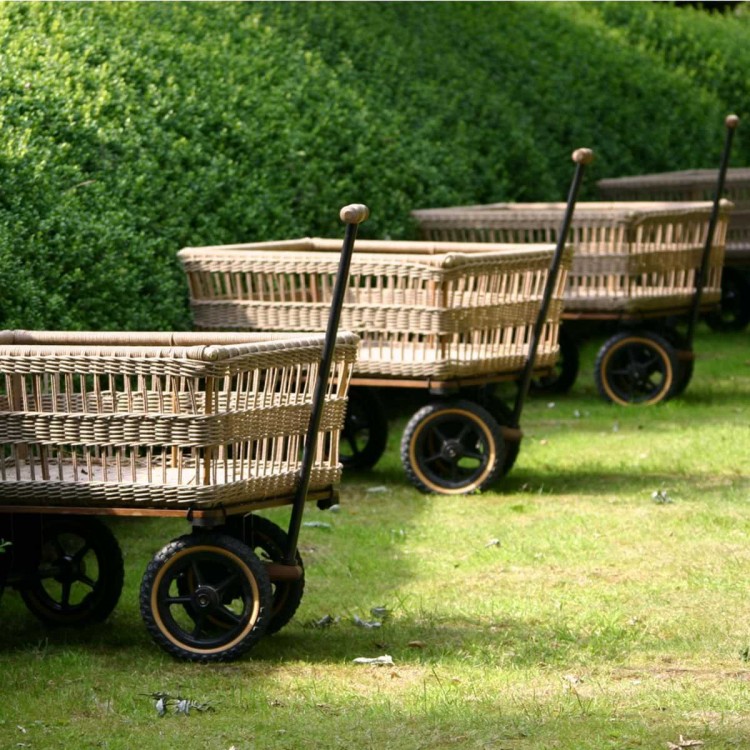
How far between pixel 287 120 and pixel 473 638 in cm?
577

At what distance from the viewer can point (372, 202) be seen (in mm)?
10820

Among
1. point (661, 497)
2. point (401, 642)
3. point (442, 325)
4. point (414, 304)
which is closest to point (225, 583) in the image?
point (401, 642)

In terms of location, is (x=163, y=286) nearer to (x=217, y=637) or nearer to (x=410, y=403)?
(x=410, y=403)

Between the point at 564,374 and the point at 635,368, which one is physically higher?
the point at 635,368

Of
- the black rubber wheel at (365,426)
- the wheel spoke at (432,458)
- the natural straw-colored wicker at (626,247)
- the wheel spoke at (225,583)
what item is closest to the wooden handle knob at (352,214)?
the wheel spoke at (225,583)

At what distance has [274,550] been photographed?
18.2 ft

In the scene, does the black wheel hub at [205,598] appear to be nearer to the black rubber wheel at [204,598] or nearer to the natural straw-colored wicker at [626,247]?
the black rubber wheel at [204,598]

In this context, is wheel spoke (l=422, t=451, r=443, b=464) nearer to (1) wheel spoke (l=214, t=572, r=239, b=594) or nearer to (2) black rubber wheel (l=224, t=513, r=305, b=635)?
(2) black rubber wheel (l=224, t=513, r=305, b=635)

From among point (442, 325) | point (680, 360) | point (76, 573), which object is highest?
point (442, 325)

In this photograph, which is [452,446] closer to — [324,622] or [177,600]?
[324,622]

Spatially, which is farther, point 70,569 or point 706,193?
point 706,193

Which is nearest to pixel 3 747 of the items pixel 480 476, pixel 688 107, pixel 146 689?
pixel 146 689

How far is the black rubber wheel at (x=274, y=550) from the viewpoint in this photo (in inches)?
217

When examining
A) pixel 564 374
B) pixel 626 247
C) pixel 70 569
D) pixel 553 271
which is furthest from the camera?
pixel 564 374
